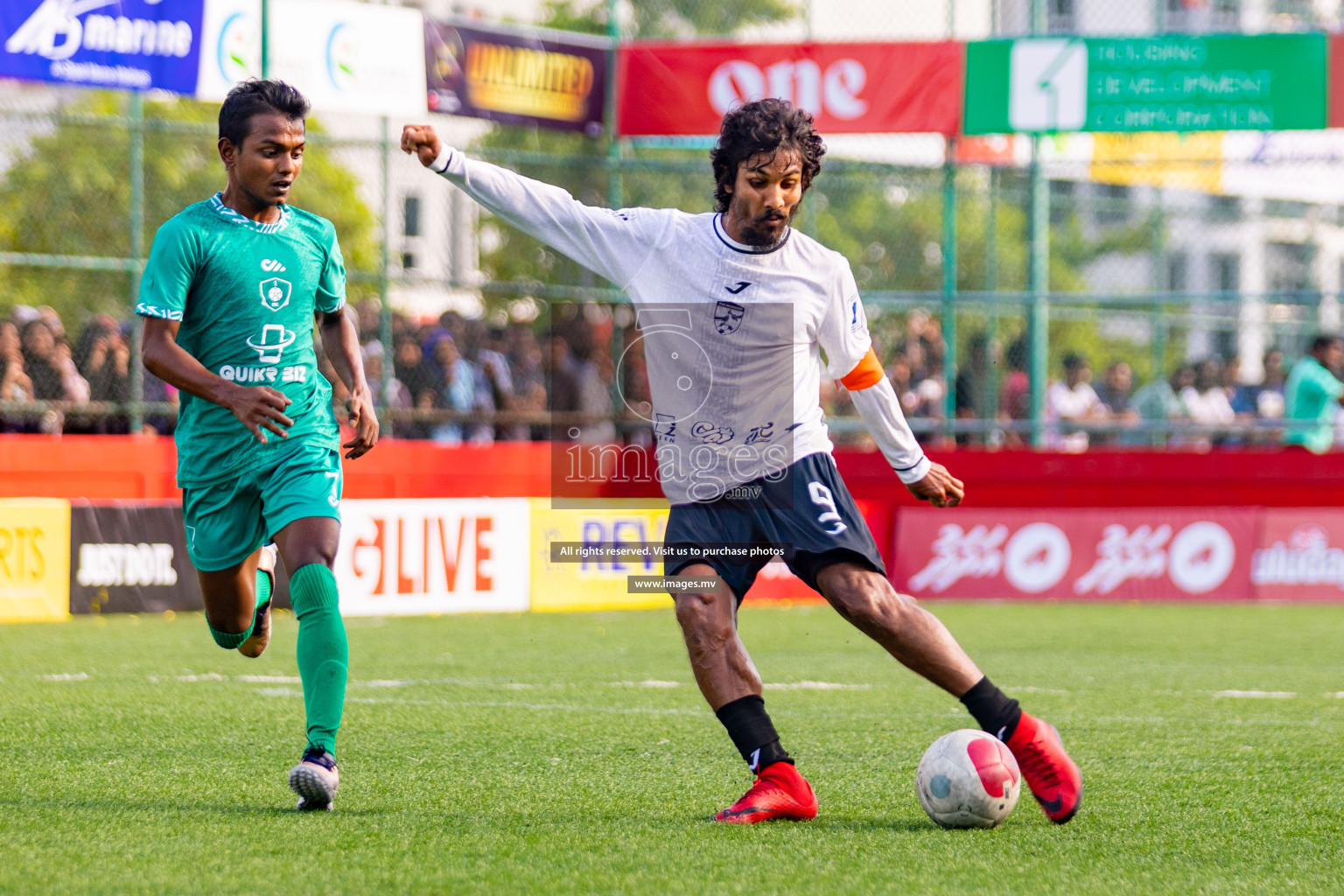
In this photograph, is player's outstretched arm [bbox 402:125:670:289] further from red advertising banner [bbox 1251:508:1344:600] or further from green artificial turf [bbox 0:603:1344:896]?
red advertising banner [bbox 1251:508:1344:600]

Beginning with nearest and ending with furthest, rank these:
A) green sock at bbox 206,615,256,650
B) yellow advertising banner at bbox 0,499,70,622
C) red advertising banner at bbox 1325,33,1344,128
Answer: green sock at bbox 206,615,256,650 → yellow advertising banner at bbox 0,499,70,622 → red advertising banner at bbox 1325,33,1344,128

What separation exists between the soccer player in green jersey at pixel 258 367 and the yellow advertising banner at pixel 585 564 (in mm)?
8294

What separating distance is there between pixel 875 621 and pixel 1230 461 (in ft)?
37.8

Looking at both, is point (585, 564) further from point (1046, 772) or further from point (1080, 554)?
point (1046, 772)

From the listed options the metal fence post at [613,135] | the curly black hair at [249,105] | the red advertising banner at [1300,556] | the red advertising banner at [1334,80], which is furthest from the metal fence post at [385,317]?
the curly black hair at [249,105]

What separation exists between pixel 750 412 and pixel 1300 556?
11.3 m

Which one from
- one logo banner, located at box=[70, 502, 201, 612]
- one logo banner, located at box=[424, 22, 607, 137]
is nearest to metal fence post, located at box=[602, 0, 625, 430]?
one logo banner, located at box=[424, 22, 607, 137]

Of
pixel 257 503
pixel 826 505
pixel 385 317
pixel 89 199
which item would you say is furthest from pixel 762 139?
pixel 89 199

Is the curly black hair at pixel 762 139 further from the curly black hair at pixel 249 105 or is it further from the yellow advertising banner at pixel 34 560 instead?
the yellow advertising banner at pixel 34 560

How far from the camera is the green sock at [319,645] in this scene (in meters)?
4.92

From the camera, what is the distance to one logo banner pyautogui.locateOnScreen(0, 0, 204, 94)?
13.0m

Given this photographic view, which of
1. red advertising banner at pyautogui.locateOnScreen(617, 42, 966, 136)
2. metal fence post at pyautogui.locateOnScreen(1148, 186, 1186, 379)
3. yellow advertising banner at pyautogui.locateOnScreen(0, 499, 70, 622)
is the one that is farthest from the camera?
metal fence post at pyautogui.locateOnScreen(1148, 186, 1186, 379)

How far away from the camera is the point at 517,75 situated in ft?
52.4

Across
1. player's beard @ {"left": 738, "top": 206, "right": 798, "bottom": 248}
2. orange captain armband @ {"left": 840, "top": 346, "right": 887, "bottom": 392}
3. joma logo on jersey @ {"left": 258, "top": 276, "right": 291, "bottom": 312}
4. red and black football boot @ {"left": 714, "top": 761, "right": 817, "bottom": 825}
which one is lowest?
red and black football boot @ {"left": 714, "top": 761, "right": 817, "bottom": 825}
